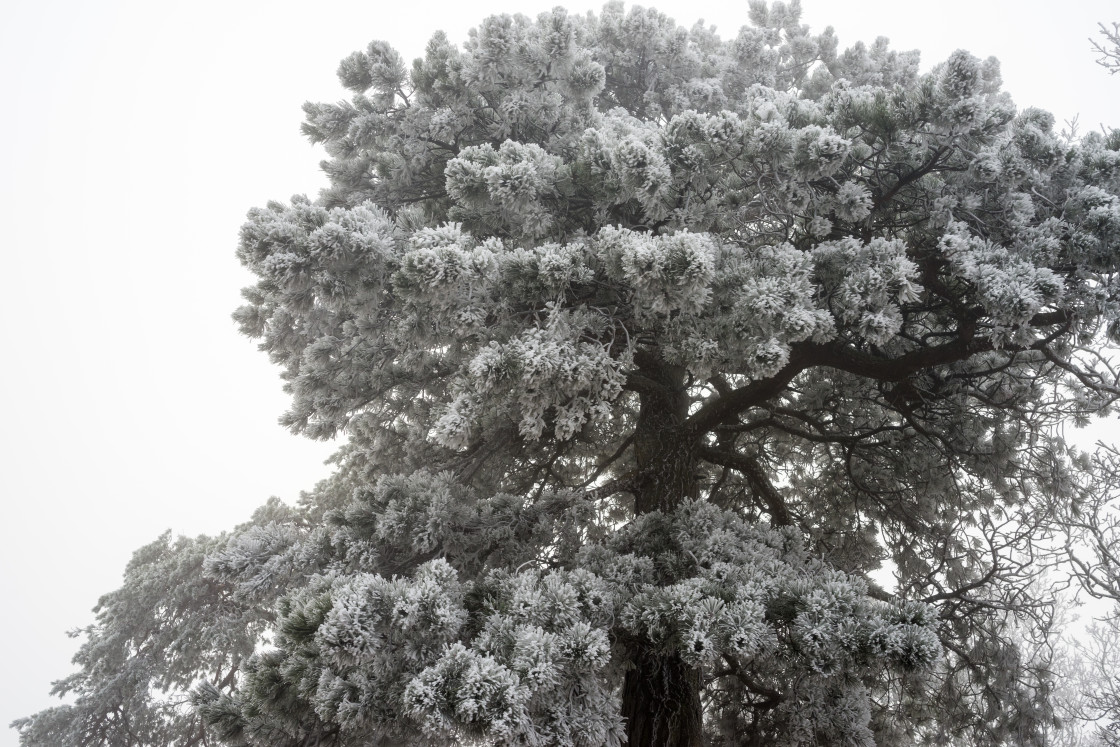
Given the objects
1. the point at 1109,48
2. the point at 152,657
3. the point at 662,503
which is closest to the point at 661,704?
the point at 662,503

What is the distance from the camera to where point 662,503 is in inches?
229

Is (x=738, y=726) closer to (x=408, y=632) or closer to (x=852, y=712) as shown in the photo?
(x=852, y=712)

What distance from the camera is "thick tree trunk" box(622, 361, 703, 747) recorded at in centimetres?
459

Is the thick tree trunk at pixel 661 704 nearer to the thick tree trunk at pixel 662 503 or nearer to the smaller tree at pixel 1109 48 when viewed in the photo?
the thick tree trunk at pixel 662 503

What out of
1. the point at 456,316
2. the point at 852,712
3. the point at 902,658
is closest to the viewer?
the point at 902,658

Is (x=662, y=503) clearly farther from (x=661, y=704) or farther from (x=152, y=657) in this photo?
(x=152, y=657)

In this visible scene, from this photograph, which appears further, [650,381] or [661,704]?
[650,381]

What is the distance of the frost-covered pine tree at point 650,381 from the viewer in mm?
3371

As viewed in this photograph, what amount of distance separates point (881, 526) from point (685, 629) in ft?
15.1

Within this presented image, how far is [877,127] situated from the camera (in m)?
4.69

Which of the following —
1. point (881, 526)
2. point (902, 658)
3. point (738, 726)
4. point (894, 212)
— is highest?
point (894, 212)

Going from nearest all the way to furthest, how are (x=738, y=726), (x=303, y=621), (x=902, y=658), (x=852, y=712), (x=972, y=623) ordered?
(x=902, y=658)
(x=303, y=621)
(x=852, y=712)
(x=972, y=623)
(x=738, y=726)

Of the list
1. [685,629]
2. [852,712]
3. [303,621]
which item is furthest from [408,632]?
[852,712]

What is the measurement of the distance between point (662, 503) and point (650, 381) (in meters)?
1.20
